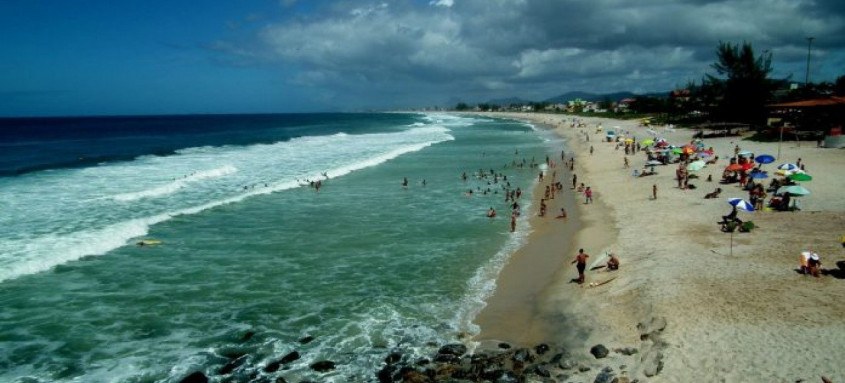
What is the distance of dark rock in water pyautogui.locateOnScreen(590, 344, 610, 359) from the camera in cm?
1100

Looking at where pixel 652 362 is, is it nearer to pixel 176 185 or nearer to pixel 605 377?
pixel 605 377

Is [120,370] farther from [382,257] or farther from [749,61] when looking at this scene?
[749,61]

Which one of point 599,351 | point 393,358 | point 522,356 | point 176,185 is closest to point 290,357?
point 393,358

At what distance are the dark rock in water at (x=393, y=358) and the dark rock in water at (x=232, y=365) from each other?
3.31 metres

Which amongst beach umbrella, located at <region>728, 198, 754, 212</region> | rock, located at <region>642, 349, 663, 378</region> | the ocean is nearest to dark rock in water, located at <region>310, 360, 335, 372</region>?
the ocean

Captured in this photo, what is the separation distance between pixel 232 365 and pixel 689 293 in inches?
444

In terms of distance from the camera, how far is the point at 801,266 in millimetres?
14055

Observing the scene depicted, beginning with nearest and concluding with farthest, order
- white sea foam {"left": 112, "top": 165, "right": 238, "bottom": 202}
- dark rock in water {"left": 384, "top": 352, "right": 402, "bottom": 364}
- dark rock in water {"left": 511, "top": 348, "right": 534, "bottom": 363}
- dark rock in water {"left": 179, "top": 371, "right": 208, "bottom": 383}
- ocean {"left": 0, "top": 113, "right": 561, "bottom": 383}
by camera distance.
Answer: dark rock in water {"left": 179, "top": 371, "right": 208, "bottom": 383} → dark rock in water {"left": 511, "top": 348, "right": 534, "bottom": 363} → dark rock in water {"left": 384, "top": 352, "right": 402, "bottom": 364} → ocean {"left": 0, "top": 113, "right": 561, "bottom": 383} → white sea foam {"left": 112, "top": 165, "right": 238, "bottom": 202}

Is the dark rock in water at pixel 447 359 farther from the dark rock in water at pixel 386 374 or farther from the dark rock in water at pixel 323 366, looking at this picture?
the dark rock in water at pixel 323 366

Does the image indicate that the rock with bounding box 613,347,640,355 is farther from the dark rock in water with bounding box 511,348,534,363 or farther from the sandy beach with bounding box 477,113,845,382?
the dark rock in water with bounding box 511,348,534,363

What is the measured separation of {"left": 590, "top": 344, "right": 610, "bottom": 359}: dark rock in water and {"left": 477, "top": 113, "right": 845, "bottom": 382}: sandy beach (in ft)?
0.60

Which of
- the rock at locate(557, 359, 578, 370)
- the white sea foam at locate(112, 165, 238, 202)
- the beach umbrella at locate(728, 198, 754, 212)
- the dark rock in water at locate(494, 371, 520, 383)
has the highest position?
the beach umbrella at locate(728, 198, 754, 212)

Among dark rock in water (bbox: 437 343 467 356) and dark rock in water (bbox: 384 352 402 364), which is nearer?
dark rock in water (bbox: 384 352 402 364)

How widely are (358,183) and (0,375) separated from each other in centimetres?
2613
